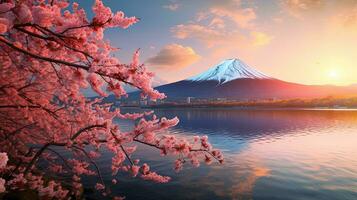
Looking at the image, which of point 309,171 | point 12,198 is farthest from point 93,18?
point 309,171

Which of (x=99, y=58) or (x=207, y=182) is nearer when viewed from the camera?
(x=99, y=58)

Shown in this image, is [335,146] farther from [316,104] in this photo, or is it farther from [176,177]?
[316,104]

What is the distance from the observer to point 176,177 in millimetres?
18344

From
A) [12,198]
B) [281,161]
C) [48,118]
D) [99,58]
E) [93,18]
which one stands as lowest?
[281,161]

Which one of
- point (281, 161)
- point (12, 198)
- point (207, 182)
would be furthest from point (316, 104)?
point (12, 198)

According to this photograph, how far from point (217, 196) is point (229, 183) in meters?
2.56

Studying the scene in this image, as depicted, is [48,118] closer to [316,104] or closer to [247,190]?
[247,190]

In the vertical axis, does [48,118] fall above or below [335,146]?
above

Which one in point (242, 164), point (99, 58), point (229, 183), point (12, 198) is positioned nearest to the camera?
point (99, 58)

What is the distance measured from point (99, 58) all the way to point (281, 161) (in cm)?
2270

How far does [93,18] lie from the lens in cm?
384

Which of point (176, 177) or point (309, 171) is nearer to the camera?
point (176, 177)

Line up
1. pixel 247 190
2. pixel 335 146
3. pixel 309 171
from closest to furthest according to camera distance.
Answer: pixel 247 190, pixel 309 171, pixel 335 146

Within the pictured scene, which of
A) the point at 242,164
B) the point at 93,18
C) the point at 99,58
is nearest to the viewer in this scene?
the point at 93,18
